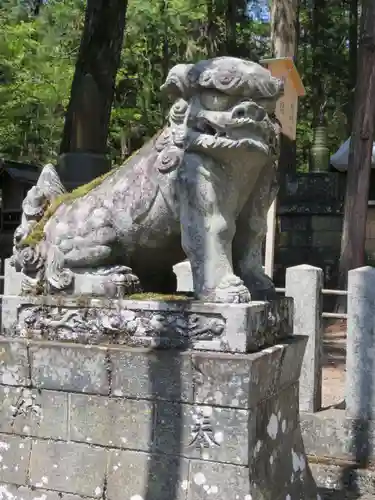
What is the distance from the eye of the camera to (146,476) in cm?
294

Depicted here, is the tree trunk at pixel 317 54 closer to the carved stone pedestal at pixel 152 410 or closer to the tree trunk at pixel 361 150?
the tree trunk at pixel 361 150

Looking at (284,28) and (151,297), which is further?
(284,28)

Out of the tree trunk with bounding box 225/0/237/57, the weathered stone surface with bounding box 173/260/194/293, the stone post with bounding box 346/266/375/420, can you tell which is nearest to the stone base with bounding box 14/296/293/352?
the stone post with bounding box 346/266/375/420

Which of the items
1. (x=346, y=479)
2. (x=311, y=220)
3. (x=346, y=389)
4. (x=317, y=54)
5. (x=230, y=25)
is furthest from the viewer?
(x=317, y=54)

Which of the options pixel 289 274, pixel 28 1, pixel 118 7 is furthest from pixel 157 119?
pixel 289 274

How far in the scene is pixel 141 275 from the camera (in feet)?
11.2

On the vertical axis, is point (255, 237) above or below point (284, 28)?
below

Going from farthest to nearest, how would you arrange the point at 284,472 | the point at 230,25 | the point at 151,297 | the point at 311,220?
the point at 230,25, the point at 311,220, the point at 284,472, the point at 151,297

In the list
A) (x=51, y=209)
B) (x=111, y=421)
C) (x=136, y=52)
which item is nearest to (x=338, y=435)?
(x=111, y=421)

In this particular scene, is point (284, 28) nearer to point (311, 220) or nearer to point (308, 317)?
point (311, 220)

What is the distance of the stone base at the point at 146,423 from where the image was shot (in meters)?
2.83

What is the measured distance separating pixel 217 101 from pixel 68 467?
1.83 meters

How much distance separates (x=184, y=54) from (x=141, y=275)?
51.8ft

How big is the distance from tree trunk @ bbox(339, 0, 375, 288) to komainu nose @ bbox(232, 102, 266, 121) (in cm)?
654
